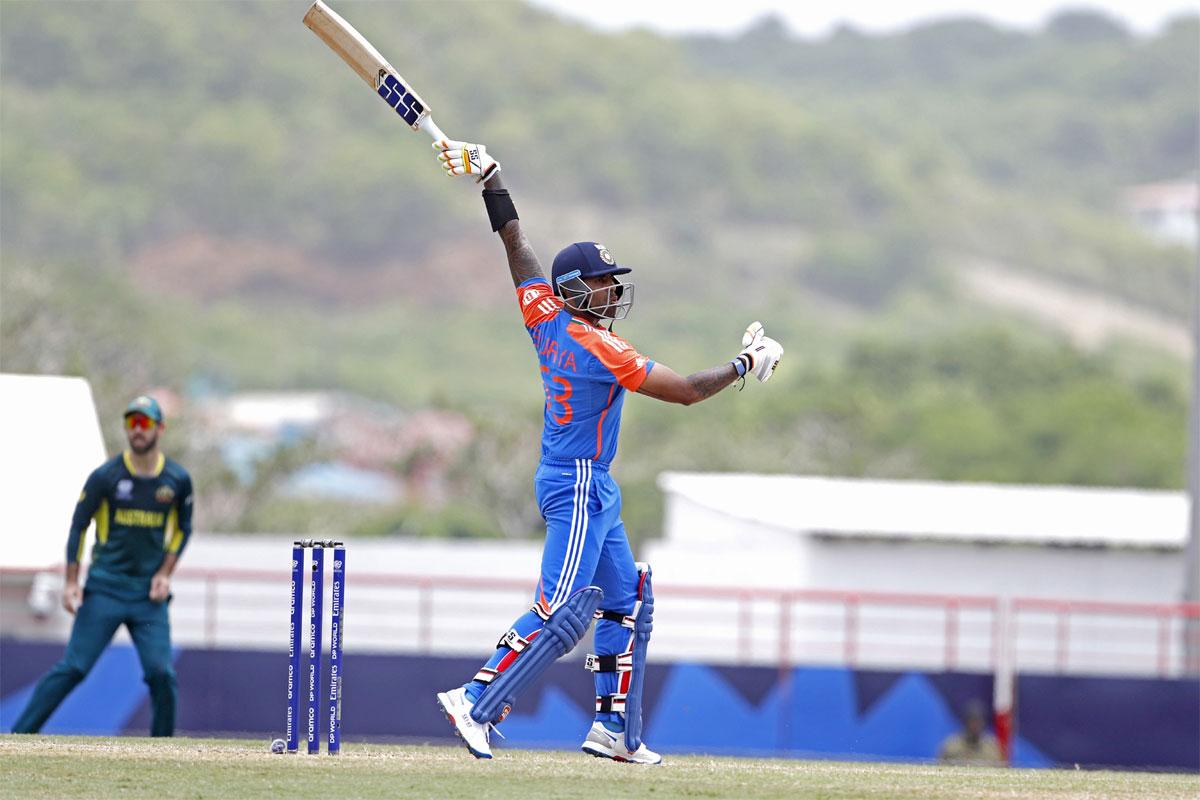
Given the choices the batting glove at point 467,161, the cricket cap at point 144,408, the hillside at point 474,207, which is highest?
the hillside at point 474,207

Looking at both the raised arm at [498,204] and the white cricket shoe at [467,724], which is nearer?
the white cricket shoe at [467,724]

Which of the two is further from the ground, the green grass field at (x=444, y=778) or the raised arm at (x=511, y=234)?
the raised arm at (x=511, y=234)

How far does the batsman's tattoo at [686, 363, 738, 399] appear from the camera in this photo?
823 centimetres

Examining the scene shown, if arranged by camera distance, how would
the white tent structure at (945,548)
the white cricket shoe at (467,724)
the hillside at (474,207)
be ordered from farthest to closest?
the hillside at (474,207), the white tent structure at (945,548), the white cricket shoe at (467,724)

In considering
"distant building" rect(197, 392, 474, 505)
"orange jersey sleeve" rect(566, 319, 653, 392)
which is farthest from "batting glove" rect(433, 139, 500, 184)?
"distant building" rect(197, 392, 474, 505)

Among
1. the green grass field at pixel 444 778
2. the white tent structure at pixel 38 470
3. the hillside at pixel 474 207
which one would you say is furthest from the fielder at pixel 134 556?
the hillside at pixel 474 207

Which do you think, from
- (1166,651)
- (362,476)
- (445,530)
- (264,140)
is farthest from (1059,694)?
(264,140)

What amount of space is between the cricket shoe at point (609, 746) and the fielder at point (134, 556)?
341cm

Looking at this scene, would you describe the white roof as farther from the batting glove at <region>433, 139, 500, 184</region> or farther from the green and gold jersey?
the batting glove at <region>433, 139, 500, 184</region>

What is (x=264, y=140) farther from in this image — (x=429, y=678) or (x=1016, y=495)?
(x=429, y=678)

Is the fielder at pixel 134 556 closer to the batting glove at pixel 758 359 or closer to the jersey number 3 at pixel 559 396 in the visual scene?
the jersey number 3 at pixel 559 396

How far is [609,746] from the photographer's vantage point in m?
8.82

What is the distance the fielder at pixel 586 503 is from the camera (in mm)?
8273

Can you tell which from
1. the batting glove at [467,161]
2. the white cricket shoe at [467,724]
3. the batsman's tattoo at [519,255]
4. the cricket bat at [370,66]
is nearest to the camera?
the white cricket shoe at [467,724]
